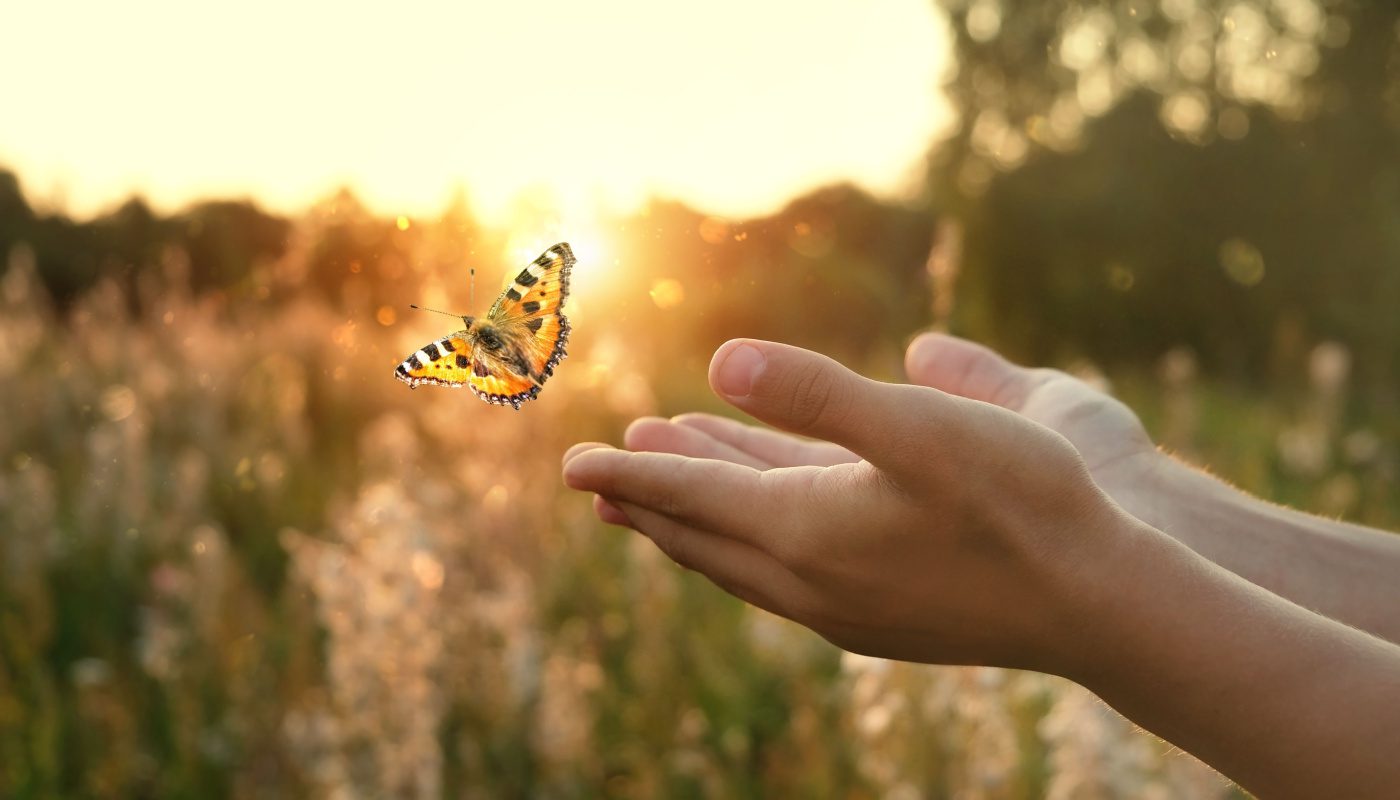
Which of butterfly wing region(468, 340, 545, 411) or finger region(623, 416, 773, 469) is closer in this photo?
butterfly wing region(468, 340, 545, 411)

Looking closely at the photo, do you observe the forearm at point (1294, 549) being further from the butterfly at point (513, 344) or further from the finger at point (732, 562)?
the butterfly at point (513, 344)

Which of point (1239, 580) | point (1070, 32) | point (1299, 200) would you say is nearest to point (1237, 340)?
point (1299, 200)

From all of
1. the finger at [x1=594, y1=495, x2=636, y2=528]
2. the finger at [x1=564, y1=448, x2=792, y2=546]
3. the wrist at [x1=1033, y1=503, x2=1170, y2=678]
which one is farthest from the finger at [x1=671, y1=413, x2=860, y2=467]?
the wrist at [x1=1033, y1=503, x2=1170, y2=678]

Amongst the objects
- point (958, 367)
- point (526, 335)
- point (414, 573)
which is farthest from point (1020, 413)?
point (414, 573)

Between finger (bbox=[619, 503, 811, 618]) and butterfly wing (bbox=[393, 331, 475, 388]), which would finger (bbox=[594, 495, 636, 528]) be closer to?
finger (bbox=[619, 503, 811, 618])

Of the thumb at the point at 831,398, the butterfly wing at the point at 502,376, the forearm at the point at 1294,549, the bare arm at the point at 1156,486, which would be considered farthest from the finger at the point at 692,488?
the forearm at the point at 1294,549

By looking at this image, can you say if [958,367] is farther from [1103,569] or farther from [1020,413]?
[1103,569]
